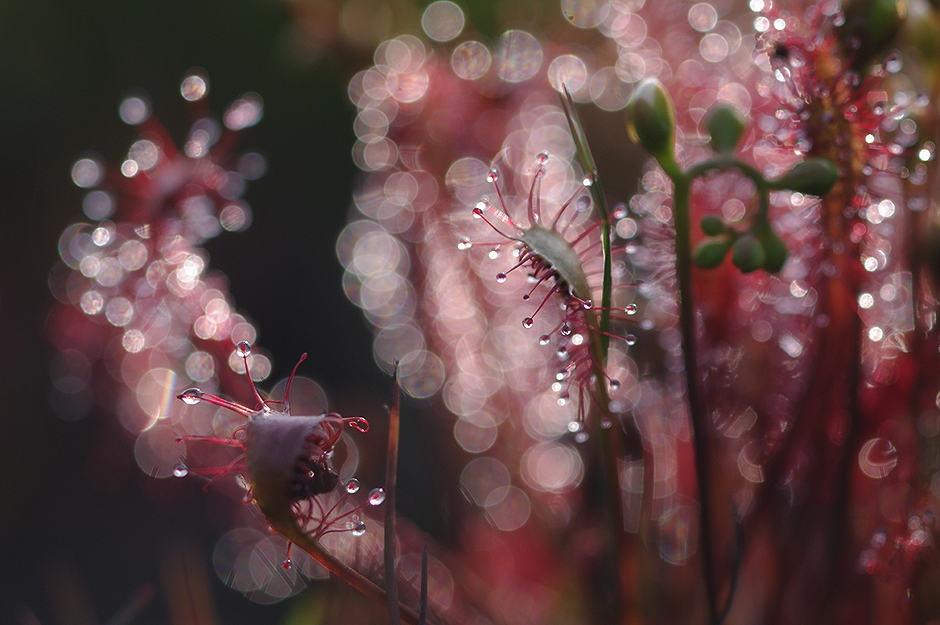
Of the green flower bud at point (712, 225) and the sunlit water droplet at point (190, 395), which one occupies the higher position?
the green flower bud at point (712, 225)

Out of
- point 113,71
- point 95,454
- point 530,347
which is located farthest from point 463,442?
point 113,71

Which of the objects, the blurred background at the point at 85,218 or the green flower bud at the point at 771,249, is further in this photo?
the blurred background at the point at 85,218

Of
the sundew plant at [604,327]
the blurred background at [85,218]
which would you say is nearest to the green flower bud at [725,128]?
the sundew plant at [604,327]

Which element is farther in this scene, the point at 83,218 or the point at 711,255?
the point at 83,218

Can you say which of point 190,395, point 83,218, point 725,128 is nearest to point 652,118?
point 725,128

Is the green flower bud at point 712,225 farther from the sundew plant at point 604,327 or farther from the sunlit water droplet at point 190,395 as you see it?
the sunlit water droplet at point 190,395

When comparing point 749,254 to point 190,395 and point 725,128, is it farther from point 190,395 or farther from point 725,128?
point 190,395

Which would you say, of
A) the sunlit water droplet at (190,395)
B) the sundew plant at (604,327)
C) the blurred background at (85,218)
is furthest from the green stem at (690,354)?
the blurred background at (85,218)

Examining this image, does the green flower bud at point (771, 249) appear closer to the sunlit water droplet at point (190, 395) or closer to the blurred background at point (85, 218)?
the sunlit water droplet at point (190, 395)
